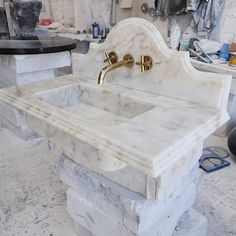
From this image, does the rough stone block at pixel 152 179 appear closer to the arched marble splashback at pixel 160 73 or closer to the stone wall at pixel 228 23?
the arched marble splashback at pixel 160 73

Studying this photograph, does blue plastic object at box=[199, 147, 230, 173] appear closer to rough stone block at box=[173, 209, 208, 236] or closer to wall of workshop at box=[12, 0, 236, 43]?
rough stone block at box=[173, 209, 208, 236]

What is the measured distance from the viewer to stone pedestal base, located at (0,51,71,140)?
197 cm

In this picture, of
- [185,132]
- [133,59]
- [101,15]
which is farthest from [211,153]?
[101,15]

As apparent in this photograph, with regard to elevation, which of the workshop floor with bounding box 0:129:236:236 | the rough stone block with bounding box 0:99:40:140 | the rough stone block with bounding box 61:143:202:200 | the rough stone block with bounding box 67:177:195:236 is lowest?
the workshop floor with bounding box 0:129:236:236

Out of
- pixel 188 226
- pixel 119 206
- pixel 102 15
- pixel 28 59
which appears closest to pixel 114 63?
pixel 119 206

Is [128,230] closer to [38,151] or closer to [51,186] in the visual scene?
[51,186]

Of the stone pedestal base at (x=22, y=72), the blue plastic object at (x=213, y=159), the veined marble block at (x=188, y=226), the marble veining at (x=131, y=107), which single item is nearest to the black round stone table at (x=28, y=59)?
the stone pedestal base at (x=22, y=72)

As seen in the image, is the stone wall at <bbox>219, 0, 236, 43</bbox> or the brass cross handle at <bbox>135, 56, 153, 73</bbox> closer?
the brass cross handle at <bbox>135, 56, 153, 73</bbox>

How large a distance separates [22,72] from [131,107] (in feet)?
4.62

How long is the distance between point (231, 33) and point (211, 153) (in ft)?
3.92

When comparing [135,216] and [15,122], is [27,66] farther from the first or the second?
[135,216]

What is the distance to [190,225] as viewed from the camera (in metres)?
Result: 1.13

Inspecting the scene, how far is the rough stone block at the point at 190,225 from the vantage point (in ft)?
3.62

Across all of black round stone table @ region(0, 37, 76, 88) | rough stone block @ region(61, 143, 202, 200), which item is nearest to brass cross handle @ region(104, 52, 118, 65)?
rough stone block @ region(61, 143, 202, 200)
